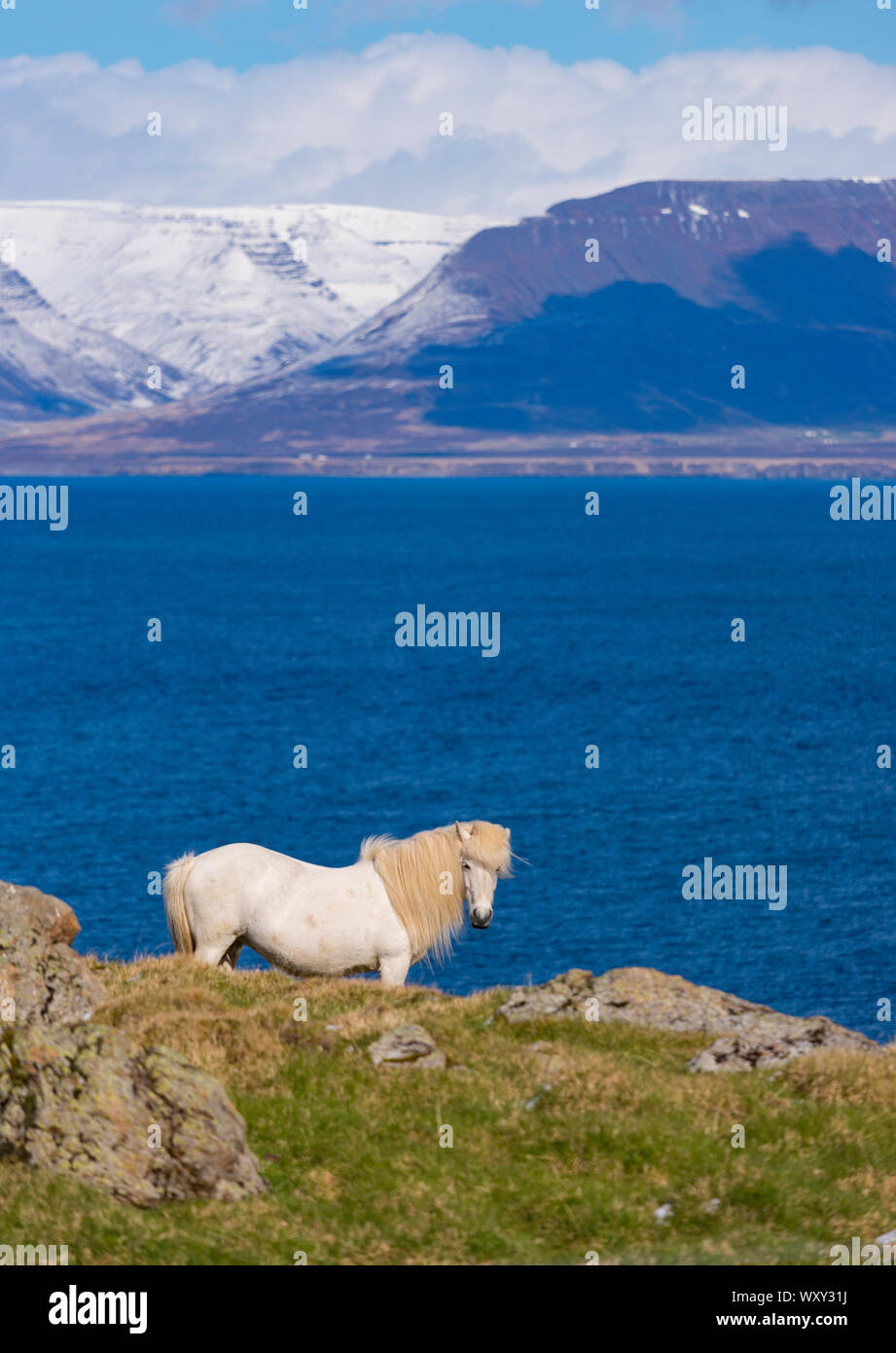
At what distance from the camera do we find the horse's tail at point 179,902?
23.8 metres

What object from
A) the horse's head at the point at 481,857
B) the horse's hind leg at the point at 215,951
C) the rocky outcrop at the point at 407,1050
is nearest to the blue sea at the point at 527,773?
the horse's head at the point at 481,857

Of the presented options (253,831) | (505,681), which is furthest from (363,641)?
(253,831)

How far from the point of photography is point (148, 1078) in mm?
16500

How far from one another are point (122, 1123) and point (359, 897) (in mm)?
7439

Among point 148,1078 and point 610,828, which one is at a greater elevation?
point 148,1078

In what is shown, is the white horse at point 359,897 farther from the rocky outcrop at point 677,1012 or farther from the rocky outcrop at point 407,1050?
the rocky outcrop at point 407,1050

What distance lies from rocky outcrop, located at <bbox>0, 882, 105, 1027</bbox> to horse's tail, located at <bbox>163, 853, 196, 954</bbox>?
2.08 m

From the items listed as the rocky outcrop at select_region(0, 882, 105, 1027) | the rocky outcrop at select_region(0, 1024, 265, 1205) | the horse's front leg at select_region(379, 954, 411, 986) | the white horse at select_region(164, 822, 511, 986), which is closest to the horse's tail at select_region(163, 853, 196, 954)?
the white horse at select_region(164, 822, 511, 986)

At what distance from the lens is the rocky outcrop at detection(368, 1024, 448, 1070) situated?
63.2 ft

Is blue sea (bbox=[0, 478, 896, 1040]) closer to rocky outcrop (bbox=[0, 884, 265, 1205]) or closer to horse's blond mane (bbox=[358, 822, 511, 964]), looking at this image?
horse's blond mane (bbox=[358, 822, 511, 964])

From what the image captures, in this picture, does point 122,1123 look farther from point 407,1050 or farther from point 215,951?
point 215,951

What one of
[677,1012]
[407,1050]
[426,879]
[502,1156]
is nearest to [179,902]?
[426,879]
